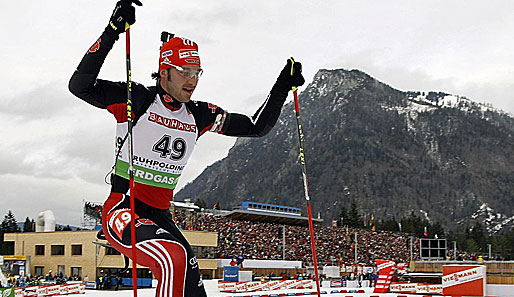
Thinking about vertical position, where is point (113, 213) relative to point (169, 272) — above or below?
above

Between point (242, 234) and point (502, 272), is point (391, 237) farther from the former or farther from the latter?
point (502, 272)

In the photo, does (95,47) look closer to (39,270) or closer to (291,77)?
(291,77)

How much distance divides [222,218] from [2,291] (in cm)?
3838

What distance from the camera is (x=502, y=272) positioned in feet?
87.1

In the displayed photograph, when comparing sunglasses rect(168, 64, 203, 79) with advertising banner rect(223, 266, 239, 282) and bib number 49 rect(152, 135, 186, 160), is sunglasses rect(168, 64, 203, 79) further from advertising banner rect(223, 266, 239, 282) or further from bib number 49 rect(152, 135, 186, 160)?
advertising banner rect(223, 266, 239, 282)

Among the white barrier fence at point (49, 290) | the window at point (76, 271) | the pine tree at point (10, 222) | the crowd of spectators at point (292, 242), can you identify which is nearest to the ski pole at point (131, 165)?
the white barrier fence at point (49, 290)

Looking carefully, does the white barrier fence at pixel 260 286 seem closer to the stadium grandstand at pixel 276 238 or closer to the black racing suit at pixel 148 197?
the stadium grandstand at pixel 276 238

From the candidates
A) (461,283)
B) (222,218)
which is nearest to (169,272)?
(461,283)

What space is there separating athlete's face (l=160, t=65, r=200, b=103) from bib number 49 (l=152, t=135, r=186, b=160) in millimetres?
369

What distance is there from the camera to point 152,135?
4.78 metres

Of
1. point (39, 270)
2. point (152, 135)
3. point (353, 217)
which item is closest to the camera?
point (152, 135)

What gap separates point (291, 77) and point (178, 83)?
1487 mm

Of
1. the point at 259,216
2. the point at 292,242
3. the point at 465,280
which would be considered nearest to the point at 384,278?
the point at 465,280

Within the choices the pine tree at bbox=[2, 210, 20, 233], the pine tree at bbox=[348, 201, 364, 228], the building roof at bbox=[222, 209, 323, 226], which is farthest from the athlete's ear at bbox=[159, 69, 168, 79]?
the pine tree at bbox=[348, 201, 364, 228]
